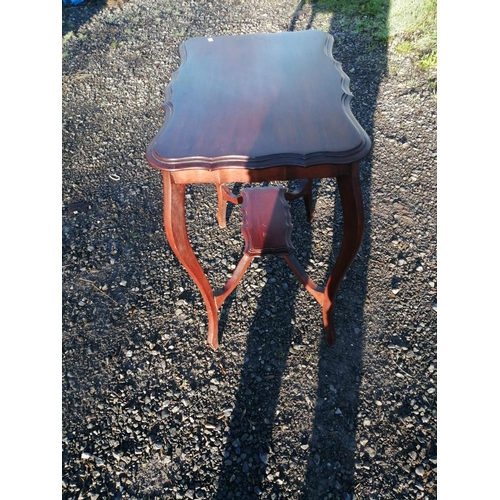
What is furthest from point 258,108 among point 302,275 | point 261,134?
point 302,275

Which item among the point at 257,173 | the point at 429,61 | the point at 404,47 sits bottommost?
the point at 257,173

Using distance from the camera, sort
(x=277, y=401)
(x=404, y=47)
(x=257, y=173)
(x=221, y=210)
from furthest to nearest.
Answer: (x=404, y=47) < (x=221, y=210) < (x=277, y=401) < (x=257, y=173)

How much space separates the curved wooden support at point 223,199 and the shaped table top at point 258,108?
69 cm

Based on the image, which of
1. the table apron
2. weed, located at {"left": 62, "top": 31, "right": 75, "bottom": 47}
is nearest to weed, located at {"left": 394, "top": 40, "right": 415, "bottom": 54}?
the table apron

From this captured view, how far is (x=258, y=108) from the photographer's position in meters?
1.51

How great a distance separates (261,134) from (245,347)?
1.03 m

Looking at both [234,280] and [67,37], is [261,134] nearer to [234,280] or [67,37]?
[234,280]

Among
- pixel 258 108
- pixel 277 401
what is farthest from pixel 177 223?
pixel 277 401

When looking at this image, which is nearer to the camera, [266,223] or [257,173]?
[257,173]

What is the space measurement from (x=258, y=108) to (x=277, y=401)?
1.19 meters

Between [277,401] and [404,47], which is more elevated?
[404,47]

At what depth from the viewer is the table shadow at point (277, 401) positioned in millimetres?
1573

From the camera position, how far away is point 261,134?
4.55ft

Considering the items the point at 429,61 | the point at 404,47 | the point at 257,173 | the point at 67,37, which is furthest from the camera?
the point at 67,37
